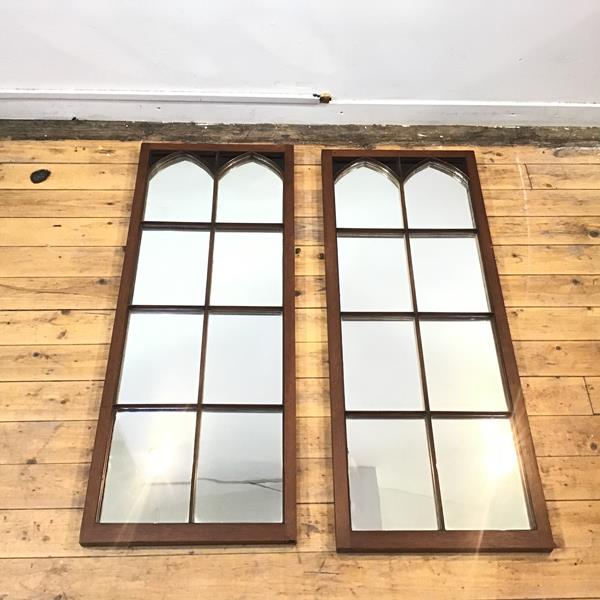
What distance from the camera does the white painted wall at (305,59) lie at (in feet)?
7.06

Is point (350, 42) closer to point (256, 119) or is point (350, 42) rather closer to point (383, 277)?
point (256, 119)

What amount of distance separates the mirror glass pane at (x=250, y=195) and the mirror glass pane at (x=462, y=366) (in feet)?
2.38

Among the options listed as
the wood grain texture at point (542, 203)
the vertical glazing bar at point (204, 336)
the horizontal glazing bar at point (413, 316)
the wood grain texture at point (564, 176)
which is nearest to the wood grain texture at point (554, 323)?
the horizontal glazing bar at point (413, 316)

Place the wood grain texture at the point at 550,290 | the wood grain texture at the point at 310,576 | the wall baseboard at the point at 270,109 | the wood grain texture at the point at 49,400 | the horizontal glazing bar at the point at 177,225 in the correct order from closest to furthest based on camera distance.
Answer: the wood grain texture at the point at 310,576, the wood grain texture at the point at 49,400, the wood grain texture at the point at 550,290, the horizontal glazing bar at the point at 177,225, the wall baseboard at the point at 270,109

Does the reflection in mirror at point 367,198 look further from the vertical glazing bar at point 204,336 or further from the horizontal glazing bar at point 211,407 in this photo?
the horizontal glazing bar at point 211,407

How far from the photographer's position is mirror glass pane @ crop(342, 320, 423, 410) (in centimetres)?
194

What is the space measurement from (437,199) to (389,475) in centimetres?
110

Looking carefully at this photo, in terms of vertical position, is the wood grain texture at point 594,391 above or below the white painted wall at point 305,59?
below

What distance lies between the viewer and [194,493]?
1.78 m

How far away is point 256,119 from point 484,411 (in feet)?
4.71

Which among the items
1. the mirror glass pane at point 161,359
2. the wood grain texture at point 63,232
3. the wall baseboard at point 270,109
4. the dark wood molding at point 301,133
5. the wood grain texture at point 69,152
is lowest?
the mirror glass pane at point 161,359

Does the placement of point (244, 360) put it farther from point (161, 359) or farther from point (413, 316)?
point (413, 316)

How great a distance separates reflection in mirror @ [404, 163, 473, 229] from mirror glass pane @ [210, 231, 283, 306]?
21.1 inches

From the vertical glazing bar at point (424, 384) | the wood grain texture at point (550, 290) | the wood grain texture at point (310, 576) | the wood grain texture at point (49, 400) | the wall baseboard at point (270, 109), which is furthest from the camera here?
the wall baseboard at point (270, 109)
